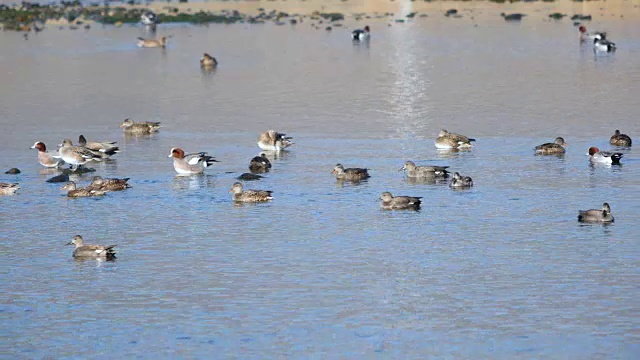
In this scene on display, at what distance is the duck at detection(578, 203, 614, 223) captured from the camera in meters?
20.5

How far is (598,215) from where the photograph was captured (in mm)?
20562

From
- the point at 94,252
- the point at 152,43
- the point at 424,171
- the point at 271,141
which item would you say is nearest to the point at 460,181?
the point at 424,171

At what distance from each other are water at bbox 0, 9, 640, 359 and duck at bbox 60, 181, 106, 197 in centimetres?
22

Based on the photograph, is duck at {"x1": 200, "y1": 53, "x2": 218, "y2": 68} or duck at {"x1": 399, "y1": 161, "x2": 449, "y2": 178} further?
duck at {"x1": 200, "y1": 53, "x2": 218, "y2": 68}

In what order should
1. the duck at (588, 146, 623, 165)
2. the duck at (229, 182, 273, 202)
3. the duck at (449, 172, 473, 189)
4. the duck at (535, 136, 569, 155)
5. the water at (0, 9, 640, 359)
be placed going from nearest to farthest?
the water at (0, 9, 640, 359)
the duck at (229, 182, 273, 202)
the duck at (449, 172, 473, 189)
the duck at (588, 146, 623, 165)
the duck at (535, 136, 569, 155)

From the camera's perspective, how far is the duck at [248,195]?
2295 cm

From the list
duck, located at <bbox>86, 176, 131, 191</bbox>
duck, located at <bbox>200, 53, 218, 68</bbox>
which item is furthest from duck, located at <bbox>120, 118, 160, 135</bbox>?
duck, located at <bbox>200, 53, 218, 68</bbox>

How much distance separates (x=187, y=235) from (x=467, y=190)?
5.86 meters

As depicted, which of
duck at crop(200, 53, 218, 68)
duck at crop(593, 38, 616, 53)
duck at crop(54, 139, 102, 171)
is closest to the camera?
duck at crop(54, 139, 102, 171)

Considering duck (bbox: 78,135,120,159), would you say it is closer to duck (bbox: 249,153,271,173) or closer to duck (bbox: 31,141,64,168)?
duck (bbox: 31,141,64,168)

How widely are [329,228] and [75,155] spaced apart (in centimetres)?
810

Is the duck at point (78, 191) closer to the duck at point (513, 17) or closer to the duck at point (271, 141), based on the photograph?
the duck at point (271, 141)

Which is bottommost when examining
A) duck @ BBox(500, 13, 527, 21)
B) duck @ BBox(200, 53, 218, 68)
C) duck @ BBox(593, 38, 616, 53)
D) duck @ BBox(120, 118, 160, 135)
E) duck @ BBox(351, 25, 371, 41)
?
duck @ BBox(120, 118, 160, 135)

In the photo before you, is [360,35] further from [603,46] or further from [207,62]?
[207,62]
